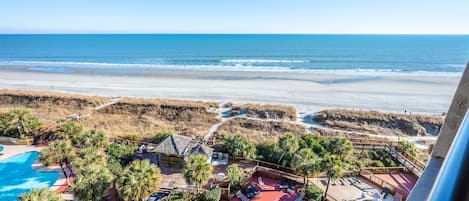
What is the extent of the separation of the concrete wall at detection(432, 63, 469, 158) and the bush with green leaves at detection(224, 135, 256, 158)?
585 inches

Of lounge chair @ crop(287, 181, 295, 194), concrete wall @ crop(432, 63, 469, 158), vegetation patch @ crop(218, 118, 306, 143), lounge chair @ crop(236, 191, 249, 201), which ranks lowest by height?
lounge chair @ crop(236, 191, 249, 201)

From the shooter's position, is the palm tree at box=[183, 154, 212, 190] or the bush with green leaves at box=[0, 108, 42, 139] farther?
the bush with green leaves at box=[0, 108, 42, 139]

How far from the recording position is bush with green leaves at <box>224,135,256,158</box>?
666 inches

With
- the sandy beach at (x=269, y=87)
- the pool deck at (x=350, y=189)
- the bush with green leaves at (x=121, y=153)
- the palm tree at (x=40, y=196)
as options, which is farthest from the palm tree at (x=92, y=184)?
the sandy beach at (x=269, y=87)

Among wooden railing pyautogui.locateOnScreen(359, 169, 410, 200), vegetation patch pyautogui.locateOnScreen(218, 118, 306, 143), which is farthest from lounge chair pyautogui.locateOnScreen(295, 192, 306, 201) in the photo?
vegetation patch pyautogui.locateOnScreen(218, 118, 306, 143)

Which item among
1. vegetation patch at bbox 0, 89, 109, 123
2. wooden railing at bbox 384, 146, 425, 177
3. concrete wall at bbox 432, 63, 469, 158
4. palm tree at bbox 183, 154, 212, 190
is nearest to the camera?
concrete wall at bbox 432, 63, 469, 158

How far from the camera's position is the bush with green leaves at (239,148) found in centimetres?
1691

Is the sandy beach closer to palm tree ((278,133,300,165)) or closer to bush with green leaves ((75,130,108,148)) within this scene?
palm tree ((278,133,300,165))

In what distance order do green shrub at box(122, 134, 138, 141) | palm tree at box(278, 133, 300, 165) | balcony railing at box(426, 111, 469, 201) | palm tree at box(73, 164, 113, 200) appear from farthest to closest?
1. green shrub at box(122, 134, 138, 141)
2. palm tree at box(278, 133, 300, 165)
3. palm tree at box(73, 164, 113, 200)
4. balcony railing at box(426, 111, 469, 201)

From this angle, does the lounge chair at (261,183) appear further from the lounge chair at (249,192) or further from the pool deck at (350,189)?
the pool deck at (350,189)

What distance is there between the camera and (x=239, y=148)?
17.0m

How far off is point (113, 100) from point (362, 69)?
48.7 m

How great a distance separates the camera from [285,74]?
4806 centimetres

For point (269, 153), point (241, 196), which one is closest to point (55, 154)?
point (241, 196)
